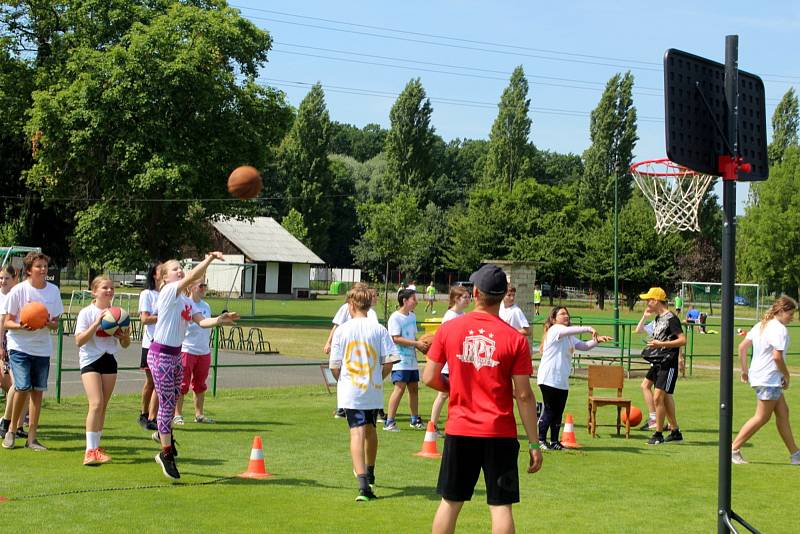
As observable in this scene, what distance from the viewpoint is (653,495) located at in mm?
9469

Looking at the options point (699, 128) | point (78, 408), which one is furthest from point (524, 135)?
point (699, 128)

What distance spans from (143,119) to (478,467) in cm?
3732

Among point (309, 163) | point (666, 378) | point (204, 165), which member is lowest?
point (666, 378)

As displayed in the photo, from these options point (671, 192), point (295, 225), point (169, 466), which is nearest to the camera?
point (169, 466)

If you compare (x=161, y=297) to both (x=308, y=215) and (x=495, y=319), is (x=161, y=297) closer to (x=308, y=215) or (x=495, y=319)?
(x=495, y=319)

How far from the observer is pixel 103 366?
9.98m

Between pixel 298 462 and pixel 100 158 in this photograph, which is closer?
pixel 298 462

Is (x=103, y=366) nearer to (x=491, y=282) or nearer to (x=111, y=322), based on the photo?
(x=111, y=322)

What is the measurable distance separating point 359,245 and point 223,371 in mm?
74951

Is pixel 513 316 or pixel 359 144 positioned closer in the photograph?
pixel 513 316

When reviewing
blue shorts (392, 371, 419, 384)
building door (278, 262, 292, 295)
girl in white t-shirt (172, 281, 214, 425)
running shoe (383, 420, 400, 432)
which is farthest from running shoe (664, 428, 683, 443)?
building door (278, 262, 292, 295)

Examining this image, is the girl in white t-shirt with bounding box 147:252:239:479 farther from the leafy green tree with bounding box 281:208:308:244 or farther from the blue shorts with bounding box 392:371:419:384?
the leafy green tree with bounding box 281:208:308:244

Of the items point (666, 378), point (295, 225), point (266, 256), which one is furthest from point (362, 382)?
point (295, 225)

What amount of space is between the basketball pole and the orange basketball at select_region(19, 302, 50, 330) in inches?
287
